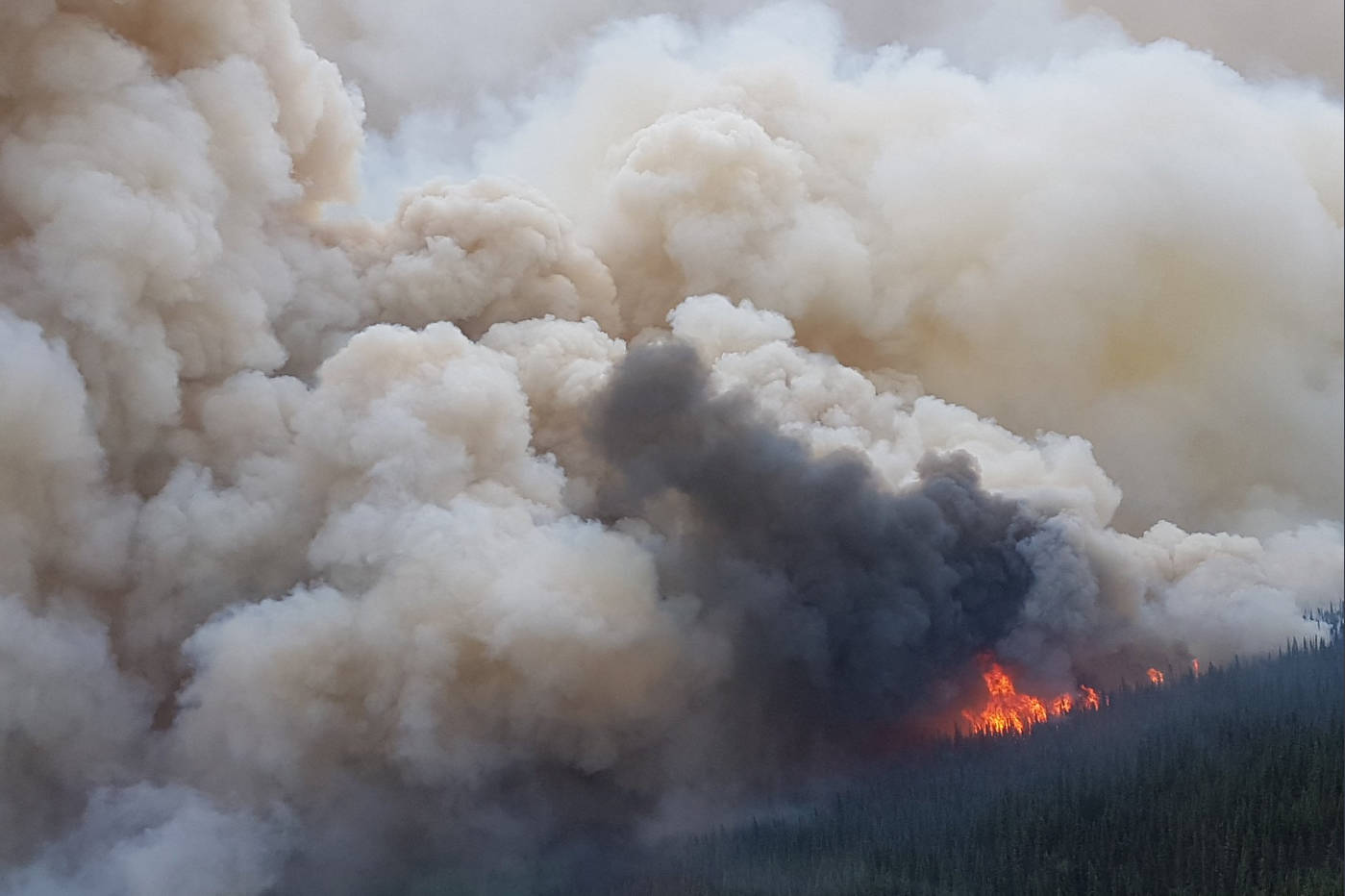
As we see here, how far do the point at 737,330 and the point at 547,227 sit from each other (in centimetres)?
708

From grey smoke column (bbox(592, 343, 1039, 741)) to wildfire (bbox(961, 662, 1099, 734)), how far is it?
133 cm

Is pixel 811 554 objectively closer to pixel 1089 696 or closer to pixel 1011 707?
pixel 1011 707

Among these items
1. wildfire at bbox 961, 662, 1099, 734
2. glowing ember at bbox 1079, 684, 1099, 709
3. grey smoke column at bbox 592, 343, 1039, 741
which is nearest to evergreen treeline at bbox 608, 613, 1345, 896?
glowing ember at bbox 1079, 684, 1099, 709

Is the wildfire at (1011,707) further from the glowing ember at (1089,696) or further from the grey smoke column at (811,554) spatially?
the grey smoke column at (811,554)

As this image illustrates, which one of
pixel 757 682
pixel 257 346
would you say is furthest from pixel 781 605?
pixel 257 346

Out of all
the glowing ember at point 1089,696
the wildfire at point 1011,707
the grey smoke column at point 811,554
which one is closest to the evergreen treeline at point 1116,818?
the glowing ember at point 1089,696

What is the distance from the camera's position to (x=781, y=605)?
37281 mm

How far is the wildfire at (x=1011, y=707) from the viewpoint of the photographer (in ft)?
125

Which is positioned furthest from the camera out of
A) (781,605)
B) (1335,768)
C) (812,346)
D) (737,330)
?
(812,346)

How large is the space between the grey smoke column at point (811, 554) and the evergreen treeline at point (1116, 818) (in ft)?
10.5

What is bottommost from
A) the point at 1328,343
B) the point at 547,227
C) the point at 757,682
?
the point at 757,682

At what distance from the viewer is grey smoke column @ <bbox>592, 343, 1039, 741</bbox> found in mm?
37250

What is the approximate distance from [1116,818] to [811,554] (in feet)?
33.6

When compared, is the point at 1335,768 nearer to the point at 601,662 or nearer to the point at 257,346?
the point at 601,662
